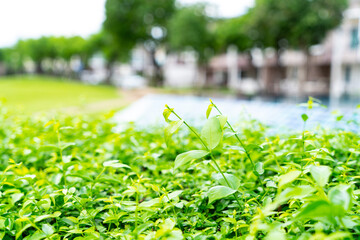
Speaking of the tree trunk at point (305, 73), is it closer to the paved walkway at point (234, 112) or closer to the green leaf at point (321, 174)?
the paved walkway at point (234, 112)

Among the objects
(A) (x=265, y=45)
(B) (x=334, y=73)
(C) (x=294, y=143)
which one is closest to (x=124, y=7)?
(A) (x=265, y=45)

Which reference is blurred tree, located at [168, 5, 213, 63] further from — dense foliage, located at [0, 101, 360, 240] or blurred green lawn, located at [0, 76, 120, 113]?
dense foliage, located at [0, 101, 360, 240]

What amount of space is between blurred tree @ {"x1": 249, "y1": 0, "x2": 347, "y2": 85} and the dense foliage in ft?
51.9

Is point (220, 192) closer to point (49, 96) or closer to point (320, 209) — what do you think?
point (320, 209)

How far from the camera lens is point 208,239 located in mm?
1176

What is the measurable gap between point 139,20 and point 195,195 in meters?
24.2

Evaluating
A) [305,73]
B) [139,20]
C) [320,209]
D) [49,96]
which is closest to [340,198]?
[320,209]

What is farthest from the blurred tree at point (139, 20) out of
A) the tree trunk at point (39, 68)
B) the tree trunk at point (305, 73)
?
the tree trunk at point (39, 68)

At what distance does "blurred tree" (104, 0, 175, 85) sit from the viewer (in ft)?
79.3

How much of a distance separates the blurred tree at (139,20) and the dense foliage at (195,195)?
2325 cm

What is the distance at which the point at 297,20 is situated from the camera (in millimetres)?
16953

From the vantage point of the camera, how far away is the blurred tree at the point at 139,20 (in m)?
24.2

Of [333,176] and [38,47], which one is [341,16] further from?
[38,47]

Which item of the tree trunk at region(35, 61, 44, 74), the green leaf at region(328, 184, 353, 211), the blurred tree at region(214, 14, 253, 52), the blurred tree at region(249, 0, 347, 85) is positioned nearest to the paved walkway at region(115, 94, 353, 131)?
the green leaf at region(328, 184, 353, 211)
